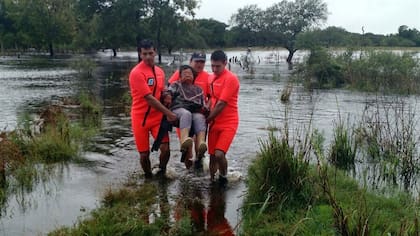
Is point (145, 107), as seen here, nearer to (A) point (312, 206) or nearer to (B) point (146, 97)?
(B) point (146, 97)

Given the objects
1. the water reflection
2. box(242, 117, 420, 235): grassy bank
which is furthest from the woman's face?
the water reflection

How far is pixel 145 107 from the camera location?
20.6 ft

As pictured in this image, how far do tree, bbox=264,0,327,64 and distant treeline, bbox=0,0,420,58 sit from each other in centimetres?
16

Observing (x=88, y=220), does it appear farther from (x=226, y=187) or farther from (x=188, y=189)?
(x=226, y=187)

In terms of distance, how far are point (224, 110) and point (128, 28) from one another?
44824 millimetres

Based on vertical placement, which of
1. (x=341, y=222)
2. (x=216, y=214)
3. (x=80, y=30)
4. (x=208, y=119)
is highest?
(x=80, y=30)

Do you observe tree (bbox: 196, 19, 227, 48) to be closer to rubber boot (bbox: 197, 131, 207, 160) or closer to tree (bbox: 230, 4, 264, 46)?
tree (bbox: 230, 4, 264, 46)

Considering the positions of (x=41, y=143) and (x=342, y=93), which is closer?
(x=41, y=143)

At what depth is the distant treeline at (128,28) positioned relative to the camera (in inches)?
1901

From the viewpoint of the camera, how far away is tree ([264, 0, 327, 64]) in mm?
70375

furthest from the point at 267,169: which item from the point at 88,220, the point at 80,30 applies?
the point at 80,30

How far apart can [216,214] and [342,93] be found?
17.9 metres

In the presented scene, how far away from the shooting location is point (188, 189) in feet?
20.9

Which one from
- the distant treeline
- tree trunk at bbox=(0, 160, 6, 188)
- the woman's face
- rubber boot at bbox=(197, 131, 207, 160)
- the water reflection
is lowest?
the water reflection
